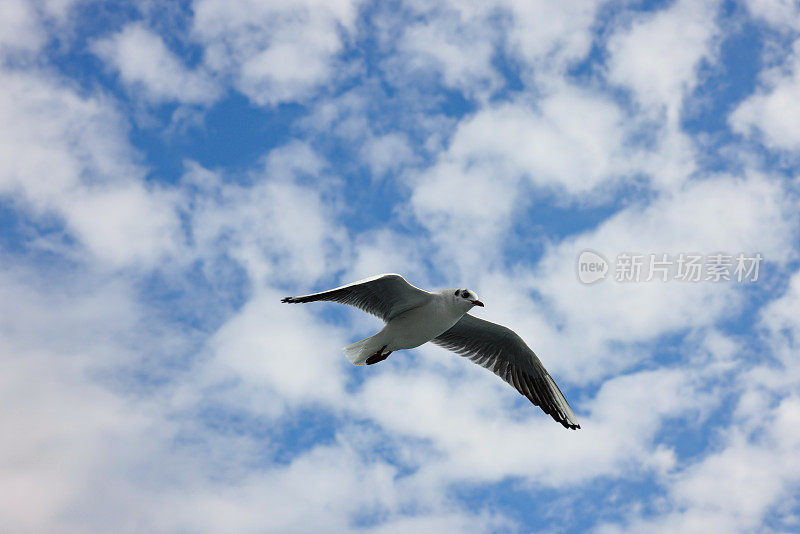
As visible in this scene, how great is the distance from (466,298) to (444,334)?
1867 mm

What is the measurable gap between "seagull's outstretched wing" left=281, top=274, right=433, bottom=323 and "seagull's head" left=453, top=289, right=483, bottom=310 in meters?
0.38

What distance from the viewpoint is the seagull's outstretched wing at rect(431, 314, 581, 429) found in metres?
12.1


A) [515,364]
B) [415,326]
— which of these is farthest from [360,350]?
[515,364]

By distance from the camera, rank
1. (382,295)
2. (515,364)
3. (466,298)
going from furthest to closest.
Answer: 1. (515,364)
2. (466,298)
3. (382,295)

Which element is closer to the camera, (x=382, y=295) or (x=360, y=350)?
(x=382, y=295)

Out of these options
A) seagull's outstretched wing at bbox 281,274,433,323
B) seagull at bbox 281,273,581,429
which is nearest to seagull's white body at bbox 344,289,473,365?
seagull at bbox 281,273,581,429

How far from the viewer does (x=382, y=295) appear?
1027 cm

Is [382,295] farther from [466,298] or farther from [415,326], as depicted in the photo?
[466,298]

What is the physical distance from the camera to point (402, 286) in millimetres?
10047

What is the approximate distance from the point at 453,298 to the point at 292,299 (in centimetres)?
230

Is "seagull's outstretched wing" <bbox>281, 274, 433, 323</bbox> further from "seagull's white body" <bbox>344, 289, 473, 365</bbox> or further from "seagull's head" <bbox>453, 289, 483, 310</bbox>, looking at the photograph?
"seagull's head" <bbox>453, 289, 483, 310</bbox>

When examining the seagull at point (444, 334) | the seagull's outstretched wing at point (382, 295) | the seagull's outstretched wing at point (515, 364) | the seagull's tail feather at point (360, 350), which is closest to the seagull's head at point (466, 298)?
the seagull at point (444, 334)

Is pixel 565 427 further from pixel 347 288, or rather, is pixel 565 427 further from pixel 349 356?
pixel 347 288

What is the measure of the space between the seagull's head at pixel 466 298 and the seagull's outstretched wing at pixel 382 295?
38 cm
